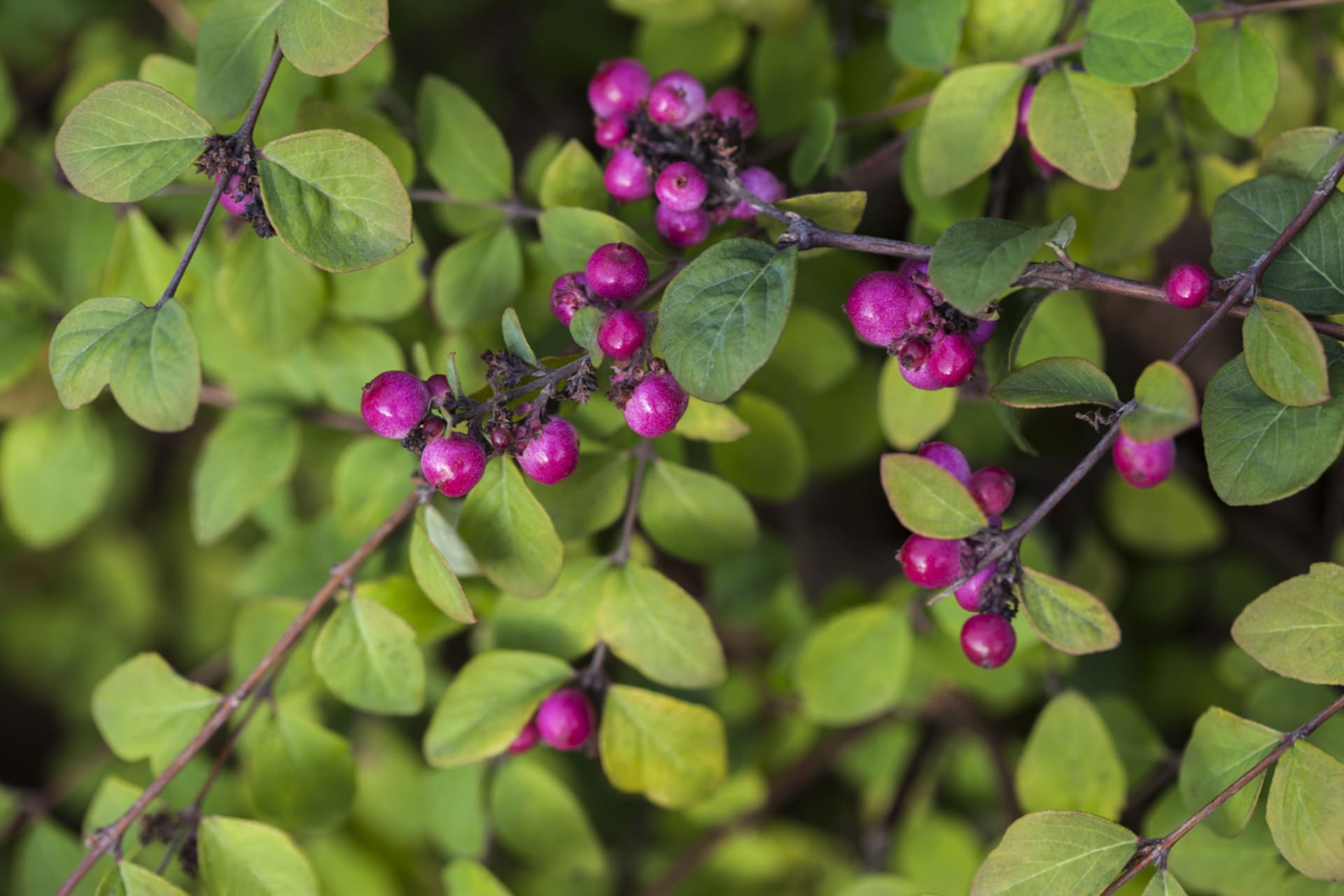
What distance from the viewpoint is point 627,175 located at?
1.18 m

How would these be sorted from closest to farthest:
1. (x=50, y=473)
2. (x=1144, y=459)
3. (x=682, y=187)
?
1. (x=1144, y=459)
2. (x=682, y=187)
3. (x=50, y=473)

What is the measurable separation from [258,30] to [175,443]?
168 cm

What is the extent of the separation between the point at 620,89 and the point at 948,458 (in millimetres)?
637

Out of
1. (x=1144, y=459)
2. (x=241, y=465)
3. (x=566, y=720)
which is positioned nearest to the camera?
(x=1144, y=459)

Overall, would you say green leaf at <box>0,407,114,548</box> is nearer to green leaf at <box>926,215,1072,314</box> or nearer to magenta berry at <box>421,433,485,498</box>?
magenta berry at <box>421,433,485,498</box>

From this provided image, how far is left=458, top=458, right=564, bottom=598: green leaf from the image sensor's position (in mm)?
1116

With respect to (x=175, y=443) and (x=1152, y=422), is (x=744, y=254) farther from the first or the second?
(x=175, y=443)

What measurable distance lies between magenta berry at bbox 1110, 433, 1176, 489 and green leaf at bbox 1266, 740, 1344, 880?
0.36 metres

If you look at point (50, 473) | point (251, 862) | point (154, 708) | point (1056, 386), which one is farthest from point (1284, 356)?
point (50, 473)

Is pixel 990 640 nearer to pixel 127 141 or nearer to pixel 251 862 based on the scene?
pixel 251 862

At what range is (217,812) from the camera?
1553 mm

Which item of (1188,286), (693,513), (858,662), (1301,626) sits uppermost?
(1188,286)

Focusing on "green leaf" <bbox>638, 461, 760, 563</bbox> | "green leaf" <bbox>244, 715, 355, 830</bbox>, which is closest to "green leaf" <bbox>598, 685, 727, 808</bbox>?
"green leaf" <bbox>638, 461, 760, 563</bbox>

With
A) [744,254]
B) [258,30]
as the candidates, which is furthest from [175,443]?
[744,254]
